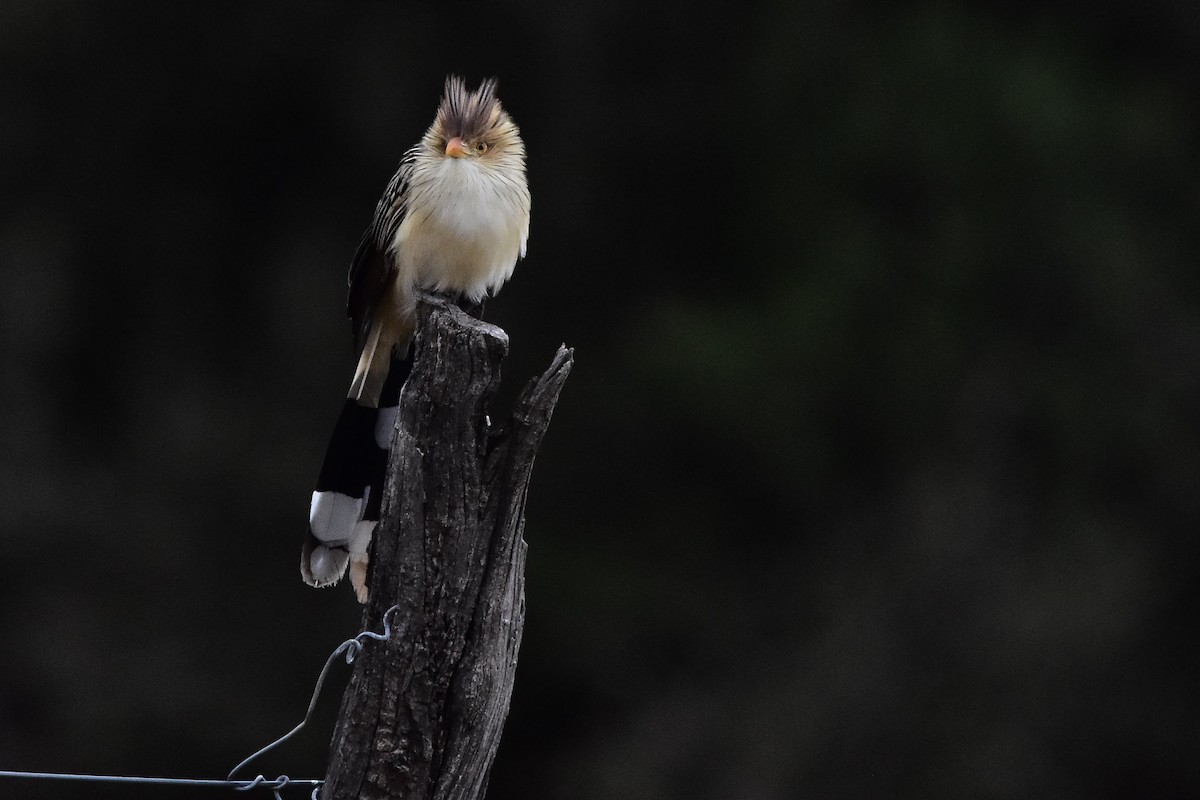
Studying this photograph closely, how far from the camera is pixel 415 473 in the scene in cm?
236

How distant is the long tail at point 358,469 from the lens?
9.85ft

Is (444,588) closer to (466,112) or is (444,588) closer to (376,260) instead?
(376,260)

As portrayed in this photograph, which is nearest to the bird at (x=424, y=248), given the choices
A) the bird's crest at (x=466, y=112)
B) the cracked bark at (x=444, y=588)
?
the bird's crest at (x=466, y=112)

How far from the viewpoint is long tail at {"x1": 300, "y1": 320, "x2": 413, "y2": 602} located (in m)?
3.00

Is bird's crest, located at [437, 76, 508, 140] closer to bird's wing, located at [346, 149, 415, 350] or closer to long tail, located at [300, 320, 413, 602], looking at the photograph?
bird's wing, located at [346, 149, 415, 350]

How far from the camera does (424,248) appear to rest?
338cm

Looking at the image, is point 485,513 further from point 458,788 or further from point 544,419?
point 458,788

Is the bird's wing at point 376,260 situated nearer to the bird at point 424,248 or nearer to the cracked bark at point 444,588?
the bird at point 424,248

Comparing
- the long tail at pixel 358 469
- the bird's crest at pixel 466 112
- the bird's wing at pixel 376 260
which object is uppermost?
the bird's crest at pixel 466 112

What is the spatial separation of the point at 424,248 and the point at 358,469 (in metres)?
0.57

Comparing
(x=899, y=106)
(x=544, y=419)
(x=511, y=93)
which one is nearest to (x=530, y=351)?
(x=511, y=93)

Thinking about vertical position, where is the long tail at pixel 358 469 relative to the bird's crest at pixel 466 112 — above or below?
below

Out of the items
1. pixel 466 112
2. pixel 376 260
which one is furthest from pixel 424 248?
pixel 466 112

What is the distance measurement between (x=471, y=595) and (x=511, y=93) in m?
4.41
